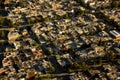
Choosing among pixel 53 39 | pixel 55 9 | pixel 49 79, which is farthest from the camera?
pixel 55 9

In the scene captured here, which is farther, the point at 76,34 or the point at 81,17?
the point at 81,17

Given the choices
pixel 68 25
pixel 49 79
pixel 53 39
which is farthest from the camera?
pixel 68 25

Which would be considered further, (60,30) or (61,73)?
(60,30)

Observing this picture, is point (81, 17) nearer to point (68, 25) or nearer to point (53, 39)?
point (68, 25)

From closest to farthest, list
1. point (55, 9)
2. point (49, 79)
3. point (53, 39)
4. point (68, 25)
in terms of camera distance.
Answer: point (49, 79) < point (53, 39) < point (68, 25) < point (55, 9)

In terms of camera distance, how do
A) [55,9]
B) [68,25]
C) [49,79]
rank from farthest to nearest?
[55,9] < [68,25] < [49,79]

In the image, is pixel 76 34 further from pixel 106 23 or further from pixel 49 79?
A: pixel 49 79

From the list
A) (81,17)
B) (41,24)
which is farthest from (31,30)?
(81,17)

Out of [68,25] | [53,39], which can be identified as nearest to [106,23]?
[68,25]
